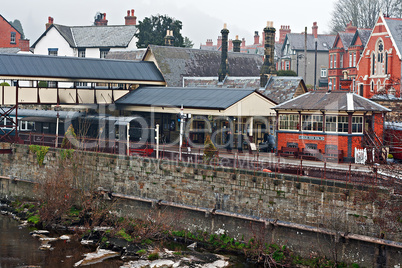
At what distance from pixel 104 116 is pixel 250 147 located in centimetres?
1139

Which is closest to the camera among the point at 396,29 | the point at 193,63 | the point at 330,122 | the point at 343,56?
the point at 330,122

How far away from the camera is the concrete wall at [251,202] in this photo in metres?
21.7

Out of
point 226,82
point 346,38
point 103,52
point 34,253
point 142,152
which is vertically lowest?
point 34,253

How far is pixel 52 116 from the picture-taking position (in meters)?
41.6

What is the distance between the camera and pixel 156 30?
213 ft

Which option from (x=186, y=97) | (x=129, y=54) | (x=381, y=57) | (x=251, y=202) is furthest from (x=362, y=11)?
Answer: (x=251, y=202)

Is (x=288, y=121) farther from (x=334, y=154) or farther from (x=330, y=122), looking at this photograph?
(x=334, y=154)

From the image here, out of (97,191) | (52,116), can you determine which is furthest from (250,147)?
(52,116)

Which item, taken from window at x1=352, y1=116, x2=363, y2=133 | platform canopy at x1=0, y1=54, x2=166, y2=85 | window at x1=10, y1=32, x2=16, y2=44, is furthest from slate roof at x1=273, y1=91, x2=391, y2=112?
window at x1=10, y1=32, x2=16, y2=44

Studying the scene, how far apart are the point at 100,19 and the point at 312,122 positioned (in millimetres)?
48918

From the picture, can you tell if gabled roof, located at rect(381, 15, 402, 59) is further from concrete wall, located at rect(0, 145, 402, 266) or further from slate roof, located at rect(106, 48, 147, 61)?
concrete wall, located at rect(0, 145, 402, 266)

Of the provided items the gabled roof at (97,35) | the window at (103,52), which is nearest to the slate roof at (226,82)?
the gabled roof at (97,35)

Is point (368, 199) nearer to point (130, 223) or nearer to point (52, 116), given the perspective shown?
point (130, 223)

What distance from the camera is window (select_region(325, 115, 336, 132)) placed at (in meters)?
29.8
